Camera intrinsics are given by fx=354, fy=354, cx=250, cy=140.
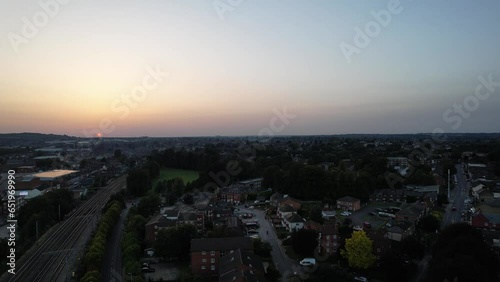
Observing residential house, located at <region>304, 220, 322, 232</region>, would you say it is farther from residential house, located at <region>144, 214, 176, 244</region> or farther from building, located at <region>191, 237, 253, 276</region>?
residential house, located at <region>144, 214, 176, 244</region>

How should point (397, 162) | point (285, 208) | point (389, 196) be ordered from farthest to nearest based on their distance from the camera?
point (397, 162), point (389, 196), point (285, 208)

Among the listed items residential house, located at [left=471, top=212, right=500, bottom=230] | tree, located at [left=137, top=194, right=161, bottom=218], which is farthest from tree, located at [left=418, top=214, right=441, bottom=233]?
tree, located at [left=137, top=194, right=161, bottom=218]

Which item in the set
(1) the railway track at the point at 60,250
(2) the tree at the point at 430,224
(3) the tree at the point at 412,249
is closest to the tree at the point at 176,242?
(1) the railway track at the point at 60,250

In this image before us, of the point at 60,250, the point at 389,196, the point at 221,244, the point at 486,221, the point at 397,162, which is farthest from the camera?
the point at 397,162

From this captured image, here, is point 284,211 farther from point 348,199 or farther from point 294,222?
point 348,199

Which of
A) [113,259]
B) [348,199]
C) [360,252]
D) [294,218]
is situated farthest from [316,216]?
[113,259]

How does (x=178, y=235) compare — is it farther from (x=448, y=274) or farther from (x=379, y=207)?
(x=379, y=207)

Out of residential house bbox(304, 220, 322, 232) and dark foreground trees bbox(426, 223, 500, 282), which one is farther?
residential house bbox(304, 220, 322, 232)
